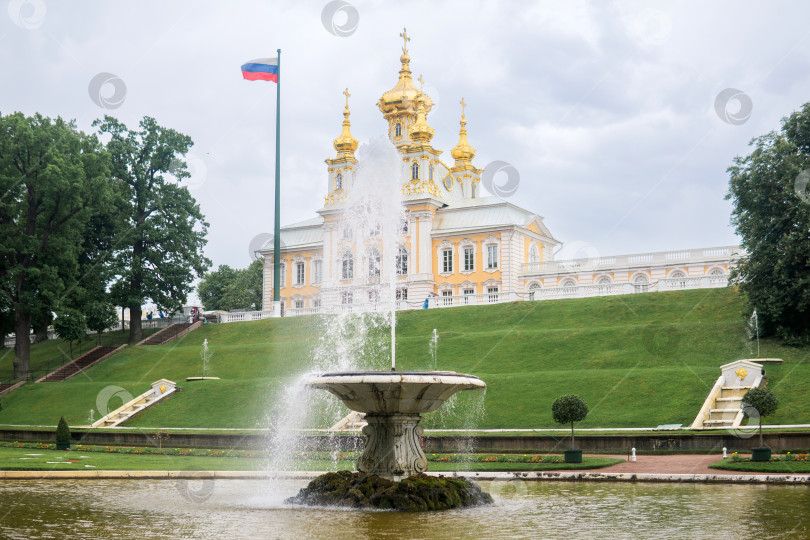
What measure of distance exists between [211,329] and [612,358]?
30615mm

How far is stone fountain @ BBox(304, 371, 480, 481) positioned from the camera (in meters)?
14.8

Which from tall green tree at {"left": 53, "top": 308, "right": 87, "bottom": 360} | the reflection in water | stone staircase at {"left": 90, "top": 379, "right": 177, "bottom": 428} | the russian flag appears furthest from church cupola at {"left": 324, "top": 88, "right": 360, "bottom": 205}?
the reflection in water

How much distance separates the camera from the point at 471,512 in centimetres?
1409

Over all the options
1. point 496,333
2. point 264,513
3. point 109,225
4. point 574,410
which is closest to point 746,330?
point 496,333

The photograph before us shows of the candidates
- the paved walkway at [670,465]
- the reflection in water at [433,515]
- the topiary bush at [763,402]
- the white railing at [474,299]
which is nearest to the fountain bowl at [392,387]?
the reflection in water at [433,515]

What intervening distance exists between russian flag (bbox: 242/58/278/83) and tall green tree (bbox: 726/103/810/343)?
27.8 m

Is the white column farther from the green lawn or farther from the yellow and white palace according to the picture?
the green lawn

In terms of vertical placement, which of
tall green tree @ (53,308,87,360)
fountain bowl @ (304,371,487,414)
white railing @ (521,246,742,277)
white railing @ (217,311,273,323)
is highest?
white railing @ (521,246,742,277)

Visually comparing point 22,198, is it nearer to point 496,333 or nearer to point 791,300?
point 496,333

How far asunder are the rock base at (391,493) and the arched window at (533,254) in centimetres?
5639

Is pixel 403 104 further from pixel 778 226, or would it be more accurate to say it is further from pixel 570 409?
pixel 570 409

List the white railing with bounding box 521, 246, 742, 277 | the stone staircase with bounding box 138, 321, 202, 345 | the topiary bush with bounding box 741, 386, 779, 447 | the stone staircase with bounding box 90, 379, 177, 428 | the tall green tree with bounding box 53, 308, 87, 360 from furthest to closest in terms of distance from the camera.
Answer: the white railing with bounding box 521, 246, 742, 277
the stone staircase with bounding box 138, 321, 202, 345
the tall green tree with bounding box 53, 308, 87, 360
the stone staircase with bounding box 90, 379, 177, 428
the topiary bush with bounding box 741, 386, 779, 447

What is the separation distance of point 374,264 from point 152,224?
742 inches

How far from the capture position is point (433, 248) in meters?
71.6
